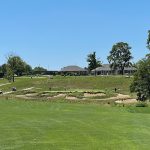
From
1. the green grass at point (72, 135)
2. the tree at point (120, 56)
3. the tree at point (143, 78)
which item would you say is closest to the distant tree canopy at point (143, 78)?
the tree at point (143, 78)

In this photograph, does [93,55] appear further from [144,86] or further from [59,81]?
[144,86]

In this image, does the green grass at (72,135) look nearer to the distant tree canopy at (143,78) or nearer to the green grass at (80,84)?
the distant tree canopy at (143,78)

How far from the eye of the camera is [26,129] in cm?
2419

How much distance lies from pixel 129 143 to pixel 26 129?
241 inches

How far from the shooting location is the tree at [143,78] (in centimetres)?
4978

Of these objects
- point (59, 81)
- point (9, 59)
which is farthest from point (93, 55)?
point (59, 81)

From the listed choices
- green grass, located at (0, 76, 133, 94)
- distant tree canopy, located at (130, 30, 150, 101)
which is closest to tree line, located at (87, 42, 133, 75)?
green grass, located at (0, 76, 133, 94)

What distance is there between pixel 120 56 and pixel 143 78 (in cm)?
13911

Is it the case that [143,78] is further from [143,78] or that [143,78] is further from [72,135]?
[72,135]

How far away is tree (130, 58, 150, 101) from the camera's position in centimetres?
4978

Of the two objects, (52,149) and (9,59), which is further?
(9,59)

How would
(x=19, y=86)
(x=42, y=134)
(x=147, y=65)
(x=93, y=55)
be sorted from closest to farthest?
(x=42, y=134)
(x=147, y=65)
(x=19, y=86)
(x=93, y=55)

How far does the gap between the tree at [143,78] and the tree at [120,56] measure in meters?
136

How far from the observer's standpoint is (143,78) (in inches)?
1987
